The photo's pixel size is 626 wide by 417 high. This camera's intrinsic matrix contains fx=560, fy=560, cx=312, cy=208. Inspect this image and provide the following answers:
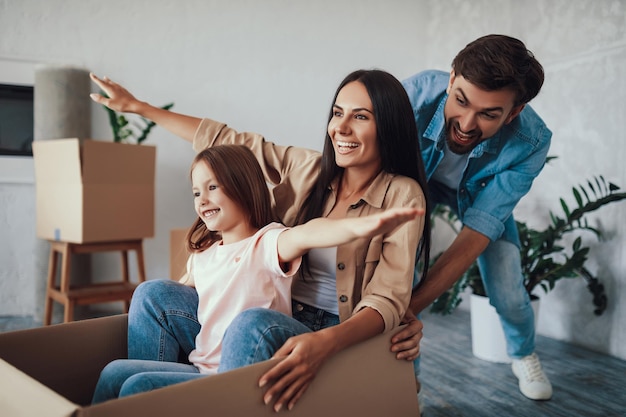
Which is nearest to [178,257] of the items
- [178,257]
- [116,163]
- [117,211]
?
[178,257]

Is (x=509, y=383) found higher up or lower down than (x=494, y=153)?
lower down

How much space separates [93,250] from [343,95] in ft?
5.80

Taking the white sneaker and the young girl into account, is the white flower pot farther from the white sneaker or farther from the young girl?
the young girl

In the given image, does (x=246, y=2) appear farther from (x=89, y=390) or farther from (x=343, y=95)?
(x=89, y=390)

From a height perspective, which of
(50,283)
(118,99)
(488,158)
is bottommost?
(50,283)

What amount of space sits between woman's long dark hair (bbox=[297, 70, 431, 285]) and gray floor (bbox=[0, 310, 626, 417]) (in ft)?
2.77

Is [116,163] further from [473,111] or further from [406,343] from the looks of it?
[406,343]

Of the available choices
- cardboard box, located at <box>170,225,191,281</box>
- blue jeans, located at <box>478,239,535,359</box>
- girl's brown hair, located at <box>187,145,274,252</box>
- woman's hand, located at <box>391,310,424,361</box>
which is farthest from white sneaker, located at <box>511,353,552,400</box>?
cardboard box, located at <box>170,225,191,281</box>

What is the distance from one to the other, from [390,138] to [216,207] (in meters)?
0.42

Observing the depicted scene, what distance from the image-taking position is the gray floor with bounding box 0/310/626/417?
1.89 meters

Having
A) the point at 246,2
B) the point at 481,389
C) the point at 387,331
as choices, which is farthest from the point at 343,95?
the point at 246,2

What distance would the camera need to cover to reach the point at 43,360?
109 cm

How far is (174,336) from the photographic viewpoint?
125 cm

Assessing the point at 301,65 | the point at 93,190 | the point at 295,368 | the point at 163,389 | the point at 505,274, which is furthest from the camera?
the point at 301,65
